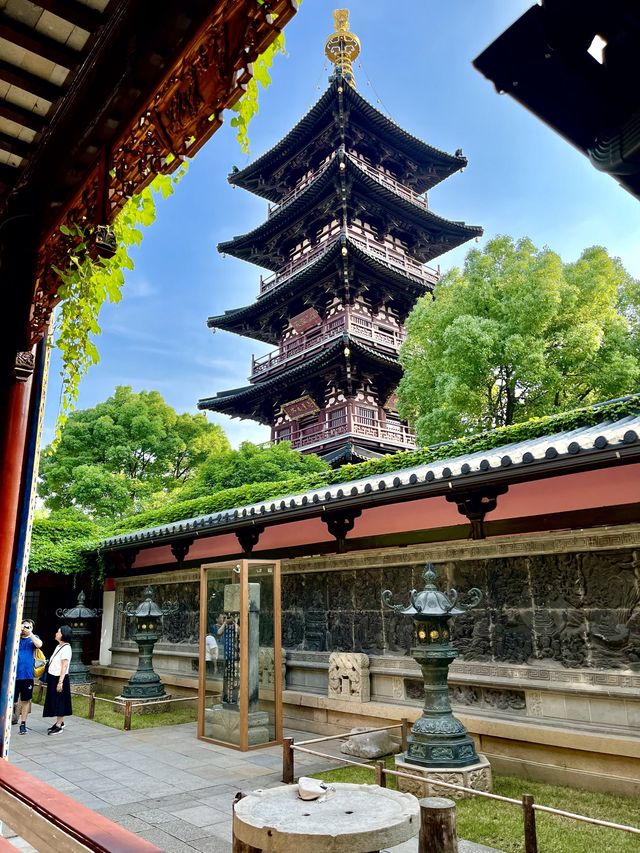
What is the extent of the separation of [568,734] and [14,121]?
686cm

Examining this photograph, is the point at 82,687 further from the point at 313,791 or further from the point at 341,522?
the point at 313,791

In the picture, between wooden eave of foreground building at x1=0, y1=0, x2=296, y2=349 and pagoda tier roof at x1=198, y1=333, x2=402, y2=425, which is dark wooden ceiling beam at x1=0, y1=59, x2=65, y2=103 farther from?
pagoda tier roof at x1=198, y1=333, x2=402, y2=425

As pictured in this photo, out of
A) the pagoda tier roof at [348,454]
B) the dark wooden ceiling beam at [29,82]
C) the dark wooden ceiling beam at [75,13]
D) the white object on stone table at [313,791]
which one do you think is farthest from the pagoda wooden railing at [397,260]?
the white object on stone table at [313,791]

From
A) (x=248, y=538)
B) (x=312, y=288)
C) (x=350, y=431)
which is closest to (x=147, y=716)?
(x=248, y=538)

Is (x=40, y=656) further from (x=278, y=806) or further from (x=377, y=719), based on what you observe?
(x=278, y=806)

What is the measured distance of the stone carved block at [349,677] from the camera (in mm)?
8219

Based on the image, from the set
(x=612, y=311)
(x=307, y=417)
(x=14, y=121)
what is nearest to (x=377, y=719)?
(x=14, y=121)

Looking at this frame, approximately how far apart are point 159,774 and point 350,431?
54.5 feet

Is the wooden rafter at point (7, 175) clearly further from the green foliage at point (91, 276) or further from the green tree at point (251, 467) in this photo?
the green tree at point (251, 467)

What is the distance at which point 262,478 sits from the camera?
20047mm

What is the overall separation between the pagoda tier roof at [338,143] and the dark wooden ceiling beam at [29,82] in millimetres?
25055

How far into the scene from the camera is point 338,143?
88.9 feet

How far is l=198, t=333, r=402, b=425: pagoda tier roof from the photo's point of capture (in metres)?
22.9

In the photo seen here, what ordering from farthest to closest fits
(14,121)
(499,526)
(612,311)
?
(612,311) < (499,526) < (14,121)
